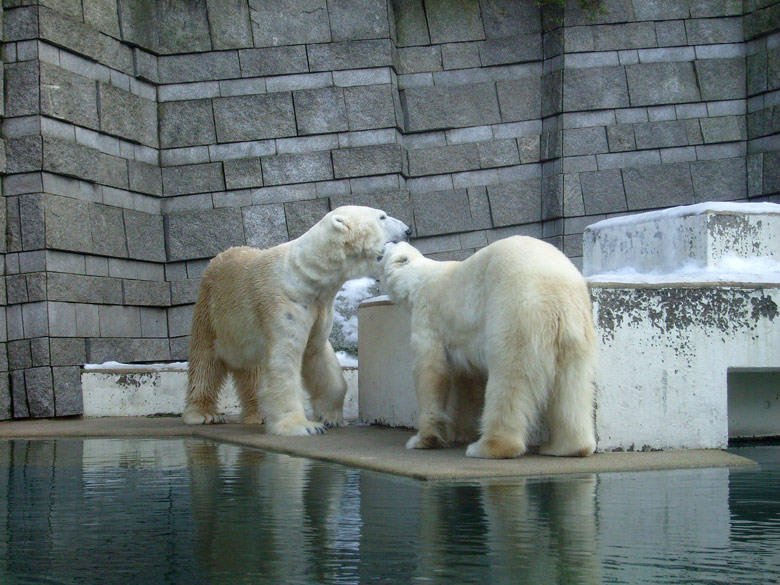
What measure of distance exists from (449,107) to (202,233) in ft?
9.91

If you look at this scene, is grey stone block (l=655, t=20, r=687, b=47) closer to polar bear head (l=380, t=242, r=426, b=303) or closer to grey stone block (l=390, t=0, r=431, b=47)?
grey stone block (l=390, t=0, r=431, b=47)

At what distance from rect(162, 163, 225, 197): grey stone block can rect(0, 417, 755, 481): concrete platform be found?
3.68 m

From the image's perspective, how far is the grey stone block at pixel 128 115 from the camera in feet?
31.2

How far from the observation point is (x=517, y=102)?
1068 cm

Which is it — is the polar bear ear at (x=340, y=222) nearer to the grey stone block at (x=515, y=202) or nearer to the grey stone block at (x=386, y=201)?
the grey stone block at (x=386, y=201)

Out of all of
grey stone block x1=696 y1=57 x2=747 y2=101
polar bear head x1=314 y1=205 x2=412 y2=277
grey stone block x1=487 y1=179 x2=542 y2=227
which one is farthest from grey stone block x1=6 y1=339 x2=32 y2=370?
grey stone block x1=696 y1=57 x2=747 y2=101

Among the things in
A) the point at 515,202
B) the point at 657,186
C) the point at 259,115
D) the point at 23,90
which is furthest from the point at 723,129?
the point at 23,90

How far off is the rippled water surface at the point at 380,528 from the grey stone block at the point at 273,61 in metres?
6.69

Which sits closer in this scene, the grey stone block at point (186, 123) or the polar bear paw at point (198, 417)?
the polar bear paw at point (198, 417)

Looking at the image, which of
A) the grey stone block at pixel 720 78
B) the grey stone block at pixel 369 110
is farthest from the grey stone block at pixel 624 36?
the grey stone block at pixel 369 110

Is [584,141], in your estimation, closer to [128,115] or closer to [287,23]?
[287,23]

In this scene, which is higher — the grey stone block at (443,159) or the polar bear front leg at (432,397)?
the grey stone block at (443,159)

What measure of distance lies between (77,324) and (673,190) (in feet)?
20.7

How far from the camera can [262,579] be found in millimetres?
2205
